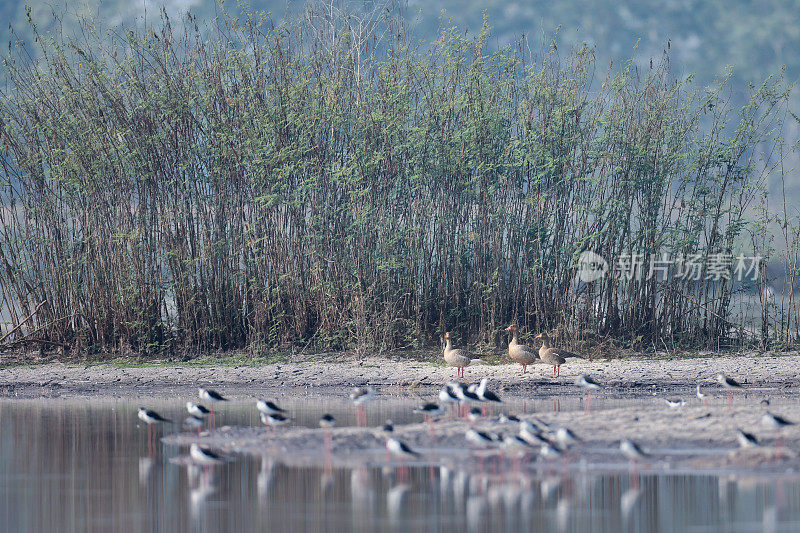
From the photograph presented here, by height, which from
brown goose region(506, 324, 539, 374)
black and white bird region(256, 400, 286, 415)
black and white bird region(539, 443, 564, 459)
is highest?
brown goose region(506, 324, 539, 374)

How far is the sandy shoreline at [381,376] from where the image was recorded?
15.0 m

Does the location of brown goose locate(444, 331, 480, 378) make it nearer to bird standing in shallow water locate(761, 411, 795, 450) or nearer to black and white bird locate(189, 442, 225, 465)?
bird standing in shallow water locate(761, 411, 795, 450)

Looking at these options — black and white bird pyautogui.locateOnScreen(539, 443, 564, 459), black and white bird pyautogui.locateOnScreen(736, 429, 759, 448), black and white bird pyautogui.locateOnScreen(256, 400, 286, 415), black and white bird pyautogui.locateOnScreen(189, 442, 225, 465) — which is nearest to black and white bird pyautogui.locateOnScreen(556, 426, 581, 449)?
black and white bird pyautogui.locateOnScreen(539, 443, 564, 459)

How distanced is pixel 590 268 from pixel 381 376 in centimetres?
386

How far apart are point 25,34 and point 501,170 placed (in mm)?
35712

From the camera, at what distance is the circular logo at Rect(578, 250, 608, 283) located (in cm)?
1688

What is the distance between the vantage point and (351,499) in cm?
753

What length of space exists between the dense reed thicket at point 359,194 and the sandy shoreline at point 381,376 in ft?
2.90

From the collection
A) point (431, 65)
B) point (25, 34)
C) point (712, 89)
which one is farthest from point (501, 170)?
point (25, 34)

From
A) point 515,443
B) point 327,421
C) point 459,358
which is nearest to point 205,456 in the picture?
point 327,421

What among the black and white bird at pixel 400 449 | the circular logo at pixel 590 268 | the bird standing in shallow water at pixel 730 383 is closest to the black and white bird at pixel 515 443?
the black and white bird at pixel 400 449

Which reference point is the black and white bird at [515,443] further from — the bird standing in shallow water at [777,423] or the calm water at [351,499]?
the bird standing in shallow water at [777,423]

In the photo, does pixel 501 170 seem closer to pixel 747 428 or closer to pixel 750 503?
pixel 747 428

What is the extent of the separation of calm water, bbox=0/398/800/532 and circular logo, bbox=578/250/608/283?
8690 mm
